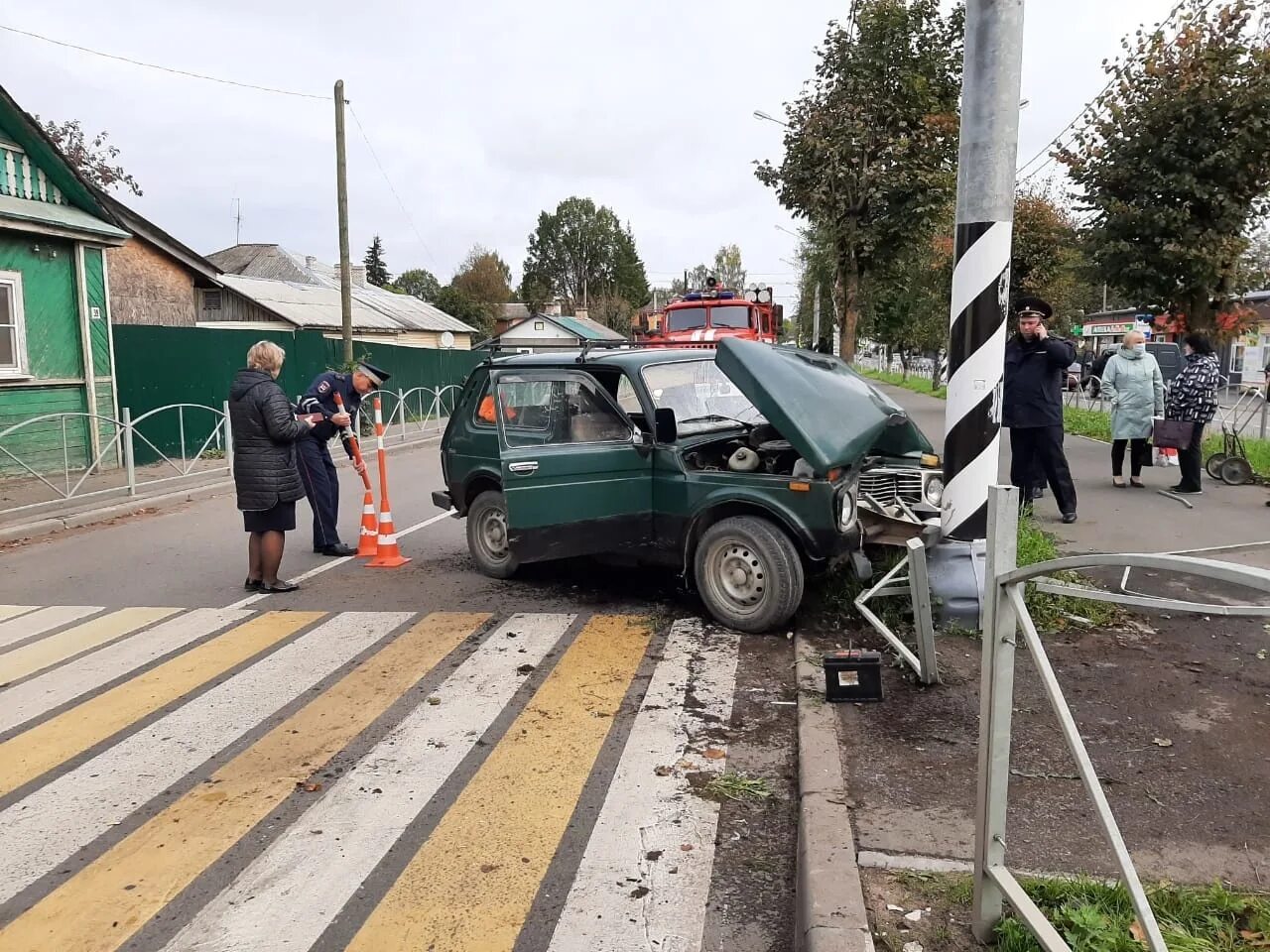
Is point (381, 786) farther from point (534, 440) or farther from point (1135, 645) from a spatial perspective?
point (1135, 645)

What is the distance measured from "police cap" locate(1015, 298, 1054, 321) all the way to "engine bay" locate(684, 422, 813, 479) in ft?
11.0

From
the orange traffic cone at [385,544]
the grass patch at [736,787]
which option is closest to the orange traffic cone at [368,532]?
the orange traffic cone at [385,544]

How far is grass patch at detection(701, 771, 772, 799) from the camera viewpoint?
3881 millimetres

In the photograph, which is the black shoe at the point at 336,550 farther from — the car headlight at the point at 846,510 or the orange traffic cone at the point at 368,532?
the car headlight at the point at 846,510

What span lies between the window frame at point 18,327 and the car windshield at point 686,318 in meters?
11.0

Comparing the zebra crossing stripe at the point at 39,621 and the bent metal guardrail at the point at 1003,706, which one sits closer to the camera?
the bent metal guardrail at the point at 1003,706

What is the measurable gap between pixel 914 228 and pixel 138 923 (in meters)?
16.4

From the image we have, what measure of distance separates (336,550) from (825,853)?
630 cm

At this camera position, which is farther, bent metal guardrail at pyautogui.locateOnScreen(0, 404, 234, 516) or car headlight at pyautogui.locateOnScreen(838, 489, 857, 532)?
bent metal guardrail at pyautogui.locateOnScreen(0, 404, 234, 516)

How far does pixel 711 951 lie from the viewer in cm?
289

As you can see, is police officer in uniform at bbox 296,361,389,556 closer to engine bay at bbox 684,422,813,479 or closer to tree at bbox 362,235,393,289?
engine bay at bbox 684,422,813,479

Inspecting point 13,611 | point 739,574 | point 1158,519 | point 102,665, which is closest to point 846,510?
point 739,574

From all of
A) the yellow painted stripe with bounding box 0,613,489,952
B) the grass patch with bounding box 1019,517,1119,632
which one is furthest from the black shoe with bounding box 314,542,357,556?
the grass patch with bounding box 1019,517,1119,632

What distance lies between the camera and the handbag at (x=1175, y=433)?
9.70 m
